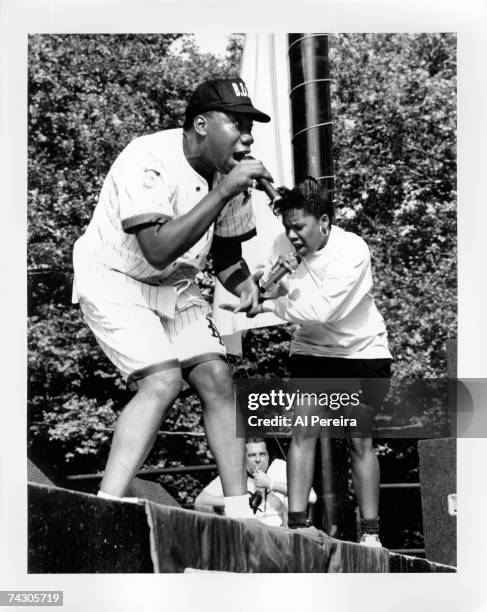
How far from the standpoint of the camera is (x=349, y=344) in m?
4.80

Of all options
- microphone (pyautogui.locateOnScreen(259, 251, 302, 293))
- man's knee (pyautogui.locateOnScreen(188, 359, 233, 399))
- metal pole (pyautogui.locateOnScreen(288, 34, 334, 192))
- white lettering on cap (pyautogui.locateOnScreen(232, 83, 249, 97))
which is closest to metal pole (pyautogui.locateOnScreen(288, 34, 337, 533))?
metal pole (pyautogui.locateOnScreen(288, 34, 334, 192))

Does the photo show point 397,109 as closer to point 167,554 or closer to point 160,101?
point 160,101

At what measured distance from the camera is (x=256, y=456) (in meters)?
4.73

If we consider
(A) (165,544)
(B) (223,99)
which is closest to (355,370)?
(A) (165,544)

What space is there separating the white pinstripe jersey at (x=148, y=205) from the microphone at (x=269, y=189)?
0.08 metres

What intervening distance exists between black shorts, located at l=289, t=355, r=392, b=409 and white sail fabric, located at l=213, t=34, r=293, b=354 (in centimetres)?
21

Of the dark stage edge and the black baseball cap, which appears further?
the black baseball cap

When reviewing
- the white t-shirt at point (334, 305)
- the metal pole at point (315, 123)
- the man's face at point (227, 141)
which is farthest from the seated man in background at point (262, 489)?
the man's face at point (227, 141)

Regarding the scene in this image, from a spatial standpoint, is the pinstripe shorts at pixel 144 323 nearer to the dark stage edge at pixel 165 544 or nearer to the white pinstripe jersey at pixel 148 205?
the white pinstripe jersey at pixel 148 205

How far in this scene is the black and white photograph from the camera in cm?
463

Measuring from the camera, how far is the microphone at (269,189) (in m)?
4.69

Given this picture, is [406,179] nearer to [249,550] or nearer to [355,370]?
[355,370]

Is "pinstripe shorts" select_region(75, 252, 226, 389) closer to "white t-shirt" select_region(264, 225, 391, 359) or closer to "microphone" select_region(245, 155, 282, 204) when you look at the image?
"white t-shirt" select_region(264, 225, 391, 359)

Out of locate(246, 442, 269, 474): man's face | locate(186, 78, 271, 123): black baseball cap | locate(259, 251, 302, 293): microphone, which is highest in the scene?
locate(186, 78, 271, 123): black baseball cap
